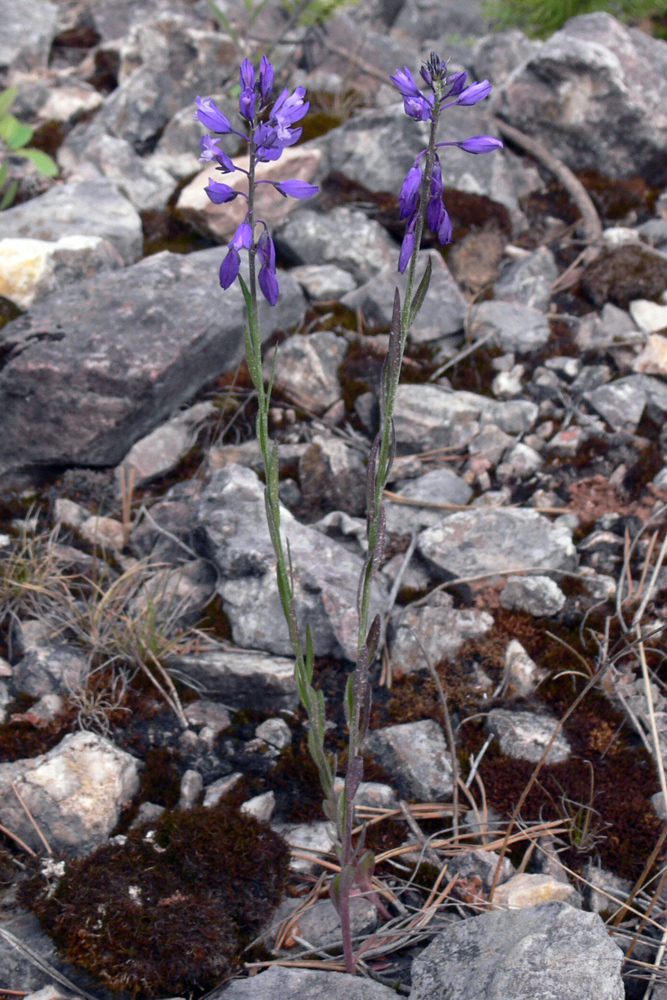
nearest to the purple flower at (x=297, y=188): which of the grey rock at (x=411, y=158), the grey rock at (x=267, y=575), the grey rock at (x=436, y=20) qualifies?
the grey rock at (x=267, y=575)

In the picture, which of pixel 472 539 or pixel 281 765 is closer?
pixel 281 765

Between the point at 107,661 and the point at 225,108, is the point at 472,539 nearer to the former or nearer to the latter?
the point at 107,661

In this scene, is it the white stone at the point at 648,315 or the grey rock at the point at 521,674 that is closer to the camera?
the grey rock at the point at 521,674

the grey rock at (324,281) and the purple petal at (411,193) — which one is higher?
the purple petal at (411,193)

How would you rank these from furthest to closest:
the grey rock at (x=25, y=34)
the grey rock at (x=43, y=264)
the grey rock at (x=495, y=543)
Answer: the grey rock at (x=25, y=34)
the grey rock at (x=43, y=264)
the grey rock at (x=495, y=543)

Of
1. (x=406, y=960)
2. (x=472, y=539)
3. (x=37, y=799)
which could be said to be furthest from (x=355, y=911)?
(x=472, y=539)

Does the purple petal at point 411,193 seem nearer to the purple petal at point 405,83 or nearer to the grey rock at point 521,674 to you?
the purple petal at point 405,83

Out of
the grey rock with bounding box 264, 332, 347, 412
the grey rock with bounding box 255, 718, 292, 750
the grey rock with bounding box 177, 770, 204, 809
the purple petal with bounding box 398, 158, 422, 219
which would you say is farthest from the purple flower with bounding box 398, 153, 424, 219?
the grey rock with bounding box 264, 332, 347, 412
